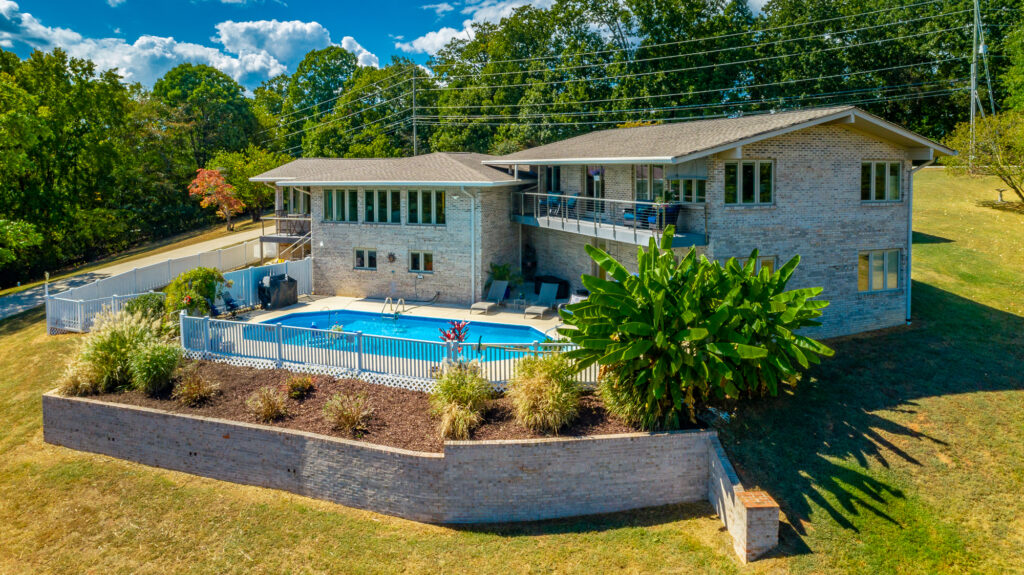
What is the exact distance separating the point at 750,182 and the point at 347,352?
1139cm

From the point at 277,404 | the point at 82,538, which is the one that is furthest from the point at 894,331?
the point at 82,538

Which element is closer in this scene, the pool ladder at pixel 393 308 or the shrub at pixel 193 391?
the shrub at pixel 193 391

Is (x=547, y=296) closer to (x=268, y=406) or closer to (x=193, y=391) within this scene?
(x=268, y=406)

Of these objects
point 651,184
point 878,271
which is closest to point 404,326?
point 651,184

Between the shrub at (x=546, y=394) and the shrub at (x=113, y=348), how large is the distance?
9693 millimetres

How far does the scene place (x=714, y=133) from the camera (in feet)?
60.3

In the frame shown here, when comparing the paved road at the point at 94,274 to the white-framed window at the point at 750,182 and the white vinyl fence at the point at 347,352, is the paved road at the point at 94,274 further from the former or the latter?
the white-framed window at the point at 750,182

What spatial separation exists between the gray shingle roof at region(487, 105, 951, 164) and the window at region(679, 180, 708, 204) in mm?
1133

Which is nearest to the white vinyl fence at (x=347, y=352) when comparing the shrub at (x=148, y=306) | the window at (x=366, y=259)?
the shrub at (x=148, y=306)

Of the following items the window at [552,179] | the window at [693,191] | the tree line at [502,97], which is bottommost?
the window at [693,191]

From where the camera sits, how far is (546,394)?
12.6 metres

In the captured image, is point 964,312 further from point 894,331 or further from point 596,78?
point 596,78

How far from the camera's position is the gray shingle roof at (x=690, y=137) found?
16344mm

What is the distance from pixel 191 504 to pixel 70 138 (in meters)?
32.1
